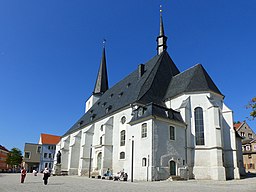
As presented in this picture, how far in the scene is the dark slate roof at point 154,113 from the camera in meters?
22.1

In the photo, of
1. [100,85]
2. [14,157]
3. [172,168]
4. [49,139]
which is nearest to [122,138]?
[172,168]

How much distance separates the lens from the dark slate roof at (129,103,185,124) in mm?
22141

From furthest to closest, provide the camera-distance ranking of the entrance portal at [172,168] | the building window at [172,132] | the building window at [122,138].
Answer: the building window at [122,138]
the building window at [172,132]
the entrance portal at [172,168]

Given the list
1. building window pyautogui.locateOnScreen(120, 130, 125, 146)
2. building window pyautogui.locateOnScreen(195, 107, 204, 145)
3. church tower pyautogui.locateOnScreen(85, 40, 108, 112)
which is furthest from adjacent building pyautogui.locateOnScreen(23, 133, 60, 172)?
building window pyautogui.locateOnScreen(195, 107, 204, 145)

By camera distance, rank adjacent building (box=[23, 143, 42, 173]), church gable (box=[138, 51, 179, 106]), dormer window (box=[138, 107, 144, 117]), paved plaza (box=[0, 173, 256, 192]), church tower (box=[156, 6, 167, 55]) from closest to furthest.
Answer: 1. paved plaza (box=[0, 173, 256, 192])
2. dormer window (box=[138, 107, 144, 117])
3. church gable (box=[138, 51, 179, 106])
4. church tower (box=[156, 6, 167, 55])
5. adjacent building (box=[23, 143, 42, 173])

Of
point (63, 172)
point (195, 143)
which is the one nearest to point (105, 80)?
point (63, 172)

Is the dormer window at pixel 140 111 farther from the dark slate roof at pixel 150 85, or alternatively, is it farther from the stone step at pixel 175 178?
the stone step at pixel 175 178

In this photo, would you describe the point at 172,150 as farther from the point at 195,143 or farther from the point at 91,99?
the point at 91,99

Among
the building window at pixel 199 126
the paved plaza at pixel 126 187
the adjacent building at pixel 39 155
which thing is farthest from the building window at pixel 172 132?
the adjacent building at pixel 39 155

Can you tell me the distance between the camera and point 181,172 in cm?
2206

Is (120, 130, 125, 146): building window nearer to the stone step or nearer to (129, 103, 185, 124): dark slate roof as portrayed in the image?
(129, 103, 185, 124): dark slate roof

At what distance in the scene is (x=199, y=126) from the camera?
2450cm

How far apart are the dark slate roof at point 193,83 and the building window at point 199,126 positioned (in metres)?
2.49

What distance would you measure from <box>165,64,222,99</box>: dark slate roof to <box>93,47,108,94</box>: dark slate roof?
22755 mm
